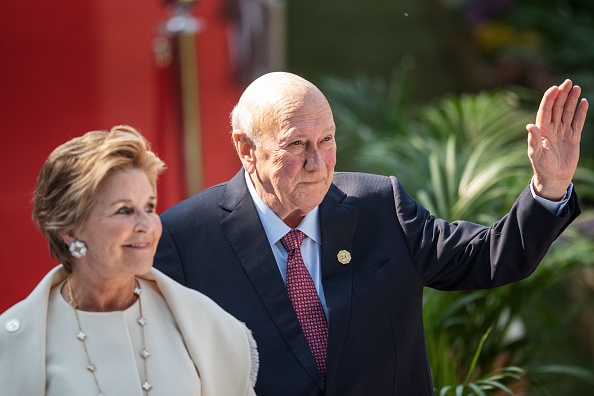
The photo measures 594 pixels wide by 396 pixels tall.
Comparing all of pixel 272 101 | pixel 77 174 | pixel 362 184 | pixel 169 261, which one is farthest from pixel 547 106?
pixel 77 174

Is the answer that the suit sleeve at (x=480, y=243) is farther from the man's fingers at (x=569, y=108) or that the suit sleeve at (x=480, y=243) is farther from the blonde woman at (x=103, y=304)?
the blonde woman at (x=103, y=304)

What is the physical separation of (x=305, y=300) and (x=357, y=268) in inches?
5.7

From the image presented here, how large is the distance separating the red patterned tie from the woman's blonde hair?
1.89ft

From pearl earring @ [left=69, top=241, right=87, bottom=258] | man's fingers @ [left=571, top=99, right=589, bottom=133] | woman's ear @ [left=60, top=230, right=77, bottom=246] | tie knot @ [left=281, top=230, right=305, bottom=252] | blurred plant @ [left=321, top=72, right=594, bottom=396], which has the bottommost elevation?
blurred plant @ [left=321, top=72, right=594, bottom=396]

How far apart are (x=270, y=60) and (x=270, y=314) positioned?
319 cm

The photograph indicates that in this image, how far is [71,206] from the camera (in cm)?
206

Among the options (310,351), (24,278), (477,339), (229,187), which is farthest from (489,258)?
(24,278)

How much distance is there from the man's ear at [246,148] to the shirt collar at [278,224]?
0.09m

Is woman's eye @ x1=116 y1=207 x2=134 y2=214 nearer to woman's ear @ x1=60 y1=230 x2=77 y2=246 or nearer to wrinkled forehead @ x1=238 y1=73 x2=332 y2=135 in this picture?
woman's ear @ x1=60 y1=230 x2=77 y2=246

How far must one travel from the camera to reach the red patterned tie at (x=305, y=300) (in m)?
2.53

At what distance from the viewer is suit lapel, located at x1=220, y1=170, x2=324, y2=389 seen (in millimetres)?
2496

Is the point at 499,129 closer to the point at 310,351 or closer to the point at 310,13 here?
the point at 310,351

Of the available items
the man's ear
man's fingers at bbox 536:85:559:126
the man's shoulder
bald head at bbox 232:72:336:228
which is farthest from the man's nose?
man's fingers at bbox 536:85:559:126

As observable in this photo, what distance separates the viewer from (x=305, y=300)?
2.55 meters
